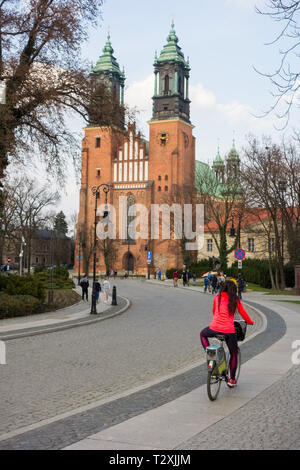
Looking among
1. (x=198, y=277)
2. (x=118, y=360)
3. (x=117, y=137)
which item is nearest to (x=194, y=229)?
(x=198, y=277)

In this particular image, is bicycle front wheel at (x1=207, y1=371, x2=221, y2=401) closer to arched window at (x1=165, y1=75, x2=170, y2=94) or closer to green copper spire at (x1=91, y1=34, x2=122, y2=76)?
arched window at (x1=165, y1=75, x2=170, y2=94)

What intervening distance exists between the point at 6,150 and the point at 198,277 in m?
50.7

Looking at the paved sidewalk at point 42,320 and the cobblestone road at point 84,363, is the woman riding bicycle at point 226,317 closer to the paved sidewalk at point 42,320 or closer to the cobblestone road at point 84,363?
the cobblestone road at point 84,363

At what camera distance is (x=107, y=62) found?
91.0 metres

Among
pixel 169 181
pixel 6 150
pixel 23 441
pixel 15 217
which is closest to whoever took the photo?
pixel 23 441

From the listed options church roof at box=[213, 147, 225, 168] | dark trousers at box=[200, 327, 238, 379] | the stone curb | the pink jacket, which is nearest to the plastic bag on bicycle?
dark trousers at box=[200, 327, 238, 379]

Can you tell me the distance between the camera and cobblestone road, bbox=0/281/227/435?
24.8 ft

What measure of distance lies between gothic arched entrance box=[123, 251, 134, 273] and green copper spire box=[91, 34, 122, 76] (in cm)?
3114

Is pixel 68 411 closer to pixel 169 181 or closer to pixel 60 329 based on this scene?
pixel 60 329

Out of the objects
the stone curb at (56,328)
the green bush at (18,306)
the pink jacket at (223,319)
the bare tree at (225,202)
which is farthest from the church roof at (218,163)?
the pink jacket at (223,319)

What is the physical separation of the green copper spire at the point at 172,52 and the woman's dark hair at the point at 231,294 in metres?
81.0

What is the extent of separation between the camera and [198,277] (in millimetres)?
69188

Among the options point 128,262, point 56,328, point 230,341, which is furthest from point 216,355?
point 128,262

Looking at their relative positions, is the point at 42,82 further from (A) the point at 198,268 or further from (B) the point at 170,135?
(B) the point at 170,135
